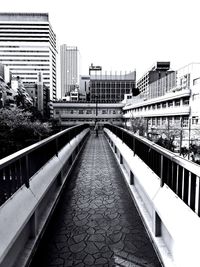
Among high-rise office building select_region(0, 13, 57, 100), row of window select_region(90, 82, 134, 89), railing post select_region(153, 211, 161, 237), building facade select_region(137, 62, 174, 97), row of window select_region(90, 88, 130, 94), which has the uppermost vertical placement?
high-rise office building select_region(0, 13, 57, 100)

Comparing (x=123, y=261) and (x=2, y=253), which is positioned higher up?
(x=2, y=253)

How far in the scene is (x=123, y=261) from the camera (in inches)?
107

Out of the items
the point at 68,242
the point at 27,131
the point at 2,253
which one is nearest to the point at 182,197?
the point at 68,242

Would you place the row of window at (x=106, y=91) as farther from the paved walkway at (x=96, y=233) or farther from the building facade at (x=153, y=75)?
the paved walkway at (x=96, y=233)

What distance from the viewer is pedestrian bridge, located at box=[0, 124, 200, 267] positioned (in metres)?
2.27

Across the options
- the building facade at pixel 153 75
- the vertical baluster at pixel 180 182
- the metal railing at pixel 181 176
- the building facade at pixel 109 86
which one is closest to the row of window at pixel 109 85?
the building facade at pixel 109 86

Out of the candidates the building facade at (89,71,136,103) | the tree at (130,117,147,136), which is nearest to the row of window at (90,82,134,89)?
the building facade at (89,71,136,103)

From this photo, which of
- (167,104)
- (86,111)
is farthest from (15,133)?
(86,111)

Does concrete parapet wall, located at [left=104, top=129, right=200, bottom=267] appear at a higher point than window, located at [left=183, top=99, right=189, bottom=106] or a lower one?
lower

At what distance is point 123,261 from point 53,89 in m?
119

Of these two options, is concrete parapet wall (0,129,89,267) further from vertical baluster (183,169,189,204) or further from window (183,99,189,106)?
window (183,99,189,106)

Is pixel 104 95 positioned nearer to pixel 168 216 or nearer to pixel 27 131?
pixel 27 131

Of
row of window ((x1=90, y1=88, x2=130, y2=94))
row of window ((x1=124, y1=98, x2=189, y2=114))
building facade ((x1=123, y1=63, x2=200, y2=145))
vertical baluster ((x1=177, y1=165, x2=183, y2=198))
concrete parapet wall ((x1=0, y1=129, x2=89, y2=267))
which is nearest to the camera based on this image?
concrete parapet wall ((x1=0, y1=129, x2=89, y2=267))

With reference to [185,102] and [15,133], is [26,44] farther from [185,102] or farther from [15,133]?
[185,102]
